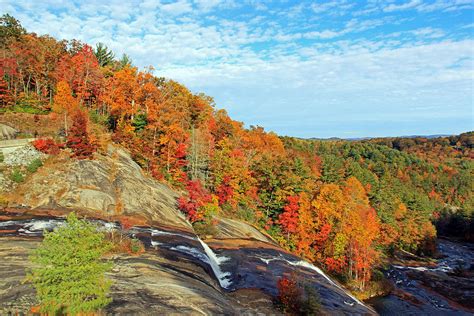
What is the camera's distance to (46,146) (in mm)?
34594

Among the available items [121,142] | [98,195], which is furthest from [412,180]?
[98,195]

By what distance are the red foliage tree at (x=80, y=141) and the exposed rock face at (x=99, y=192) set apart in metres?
0.93

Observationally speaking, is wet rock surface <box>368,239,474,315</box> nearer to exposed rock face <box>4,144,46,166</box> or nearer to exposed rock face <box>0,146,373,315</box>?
exposed rock face <box>0,146,373,315</box>

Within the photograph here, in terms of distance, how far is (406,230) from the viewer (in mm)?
75625

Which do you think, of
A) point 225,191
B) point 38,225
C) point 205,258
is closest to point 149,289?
point 205,258

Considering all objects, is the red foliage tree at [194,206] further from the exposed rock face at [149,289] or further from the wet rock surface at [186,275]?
the exposed rock face at [149,289]

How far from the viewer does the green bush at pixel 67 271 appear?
11125 millimetres

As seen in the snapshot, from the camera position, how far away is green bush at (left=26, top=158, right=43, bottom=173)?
31628mm

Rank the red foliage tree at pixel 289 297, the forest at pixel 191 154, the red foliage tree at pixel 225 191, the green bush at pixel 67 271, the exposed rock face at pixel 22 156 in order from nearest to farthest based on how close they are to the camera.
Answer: the green bush at pixel 67 271 → the red foliage tree at pixel 289 297 → the exposed rock face at pixel 22 156 → the forest at pixel 191 154 → the red foliage tree at pixel 225 191

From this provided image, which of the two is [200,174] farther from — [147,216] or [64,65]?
[64,65]

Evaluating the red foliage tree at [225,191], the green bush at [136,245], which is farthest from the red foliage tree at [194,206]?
the red foliage tree at [225,191]

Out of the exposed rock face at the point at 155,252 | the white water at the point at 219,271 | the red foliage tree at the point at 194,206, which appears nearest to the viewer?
the exposed rock face at the point at 155,252

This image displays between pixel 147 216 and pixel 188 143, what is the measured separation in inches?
992

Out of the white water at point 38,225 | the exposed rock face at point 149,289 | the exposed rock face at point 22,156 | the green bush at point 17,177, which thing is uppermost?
the exposed rock face at point 22,156
